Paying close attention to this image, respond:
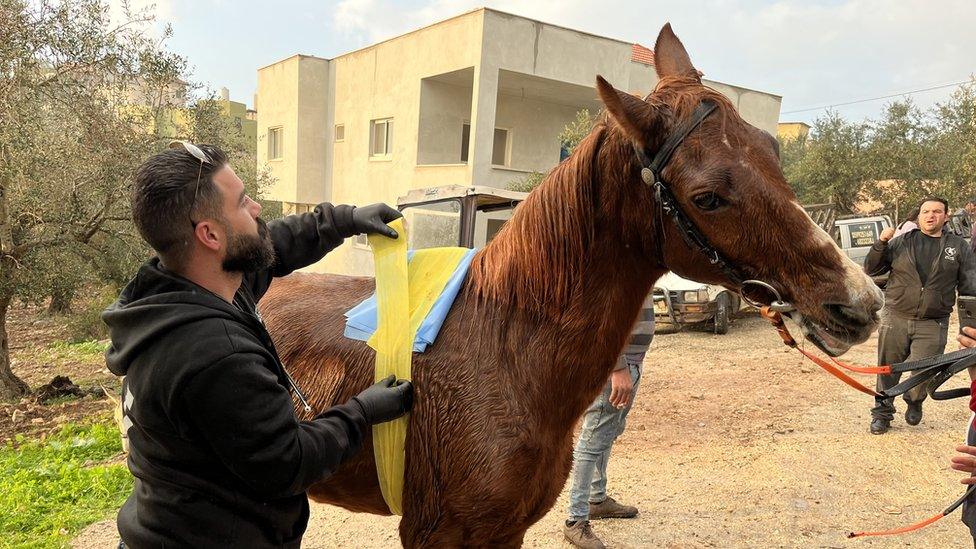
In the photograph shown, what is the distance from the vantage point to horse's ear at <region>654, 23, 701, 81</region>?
6.89 feet

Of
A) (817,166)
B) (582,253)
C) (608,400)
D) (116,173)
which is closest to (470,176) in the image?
(116,173)

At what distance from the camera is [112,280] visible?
37.5ft

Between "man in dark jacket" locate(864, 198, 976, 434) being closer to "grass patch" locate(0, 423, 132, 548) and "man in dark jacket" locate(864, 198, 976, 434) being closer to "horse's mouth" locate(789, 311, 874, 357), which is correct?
"horse's mouth" locate(789, 311, 874, 357)

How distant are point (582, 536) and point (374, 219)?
2.68 meters

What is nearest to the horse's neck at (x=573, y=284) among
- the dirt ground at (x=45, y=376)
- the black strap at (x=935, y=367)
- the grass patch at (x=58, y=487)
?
the black strap at (x=935, y=367)

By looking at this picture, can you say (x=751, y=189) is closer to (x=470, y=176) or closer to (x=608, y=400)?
(x=608, y=400)

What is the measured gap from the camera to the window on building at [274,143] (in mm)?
23398

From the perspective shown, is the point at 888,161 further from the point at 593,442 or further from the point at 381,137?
the point at 593,442

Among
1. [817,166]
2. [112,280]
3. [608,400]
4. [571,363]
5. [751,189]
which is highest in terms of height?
[817,166]

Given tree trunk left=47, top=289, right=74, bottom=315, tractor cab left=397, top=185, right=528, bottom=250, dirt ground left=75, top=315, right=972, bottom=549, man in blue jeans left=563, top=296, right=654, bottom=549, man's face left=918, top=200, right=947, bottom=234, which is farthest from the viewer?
tree trunk left=47, top=289, right=74, bottom=315

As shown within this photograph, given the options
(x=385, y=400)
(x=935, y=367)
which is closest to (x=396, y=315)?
(x=385, y=400)

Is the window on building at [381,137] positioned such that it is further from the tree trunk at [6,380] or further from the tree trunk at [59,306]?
the tree trunk at [6,380]

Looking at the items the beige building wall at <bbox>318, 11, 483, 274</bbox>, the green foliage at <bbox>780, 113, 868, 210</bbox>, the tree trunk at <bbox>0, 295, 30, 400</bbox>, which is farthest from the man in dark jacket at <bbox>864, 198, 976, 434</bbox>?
the green foliage at <bbox>780, 113, 868, 210</bbox>

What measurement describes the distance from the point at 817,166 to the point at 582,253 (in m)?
25.2
